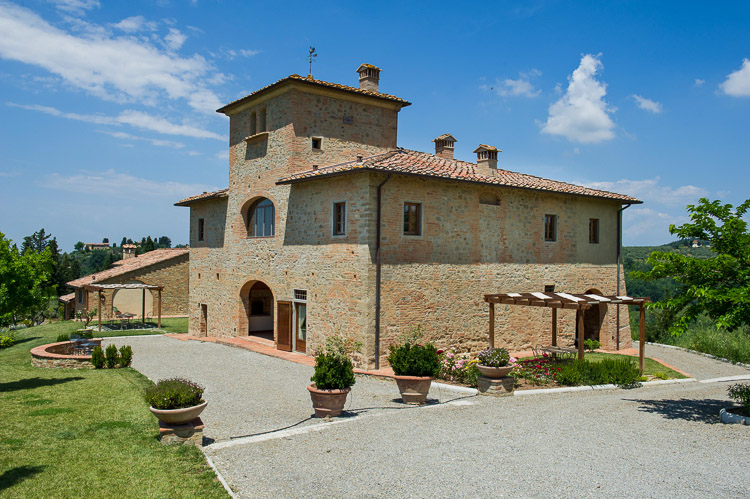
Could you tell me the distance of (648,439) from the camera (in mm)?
8672

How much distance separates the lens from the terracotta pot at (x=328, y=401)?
9.75m

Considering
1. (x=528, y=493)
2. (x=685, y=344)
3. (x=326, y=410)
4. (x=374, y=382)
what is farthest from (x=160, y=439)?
(x=685, y=344)

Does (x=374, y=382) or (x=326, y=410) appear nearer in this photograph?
(x=326, y=410)

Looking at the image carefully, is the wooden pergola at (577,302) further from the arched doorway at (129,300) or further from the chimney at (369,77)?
the arched doorway at (129,300)

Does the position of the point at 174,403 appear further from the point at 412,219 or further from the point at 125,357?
the point at 412,219

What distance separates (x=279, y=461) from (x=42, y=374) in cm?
1045

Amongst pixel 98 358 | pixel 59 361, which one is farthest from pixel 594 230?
pixel 59 361

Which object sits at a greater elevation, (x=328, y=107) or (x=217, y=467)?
(x=328, y=107)

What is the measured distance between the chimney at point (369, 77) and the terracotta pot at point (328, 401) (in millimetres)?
Result: 14126

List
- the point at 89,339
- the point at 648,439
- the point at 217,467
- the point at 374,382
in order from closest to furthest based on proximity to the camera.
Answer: the point at 217,467, the point at 648,439, the point at 374,382, the point at 89,339

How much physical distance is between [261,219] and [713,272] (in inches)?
616

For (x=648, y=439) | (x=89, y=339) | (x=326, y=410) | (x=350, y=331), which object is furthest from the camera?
(x=89, y=339)

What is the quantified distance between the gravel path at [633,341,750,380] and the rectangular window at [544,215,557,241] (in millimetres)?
6845

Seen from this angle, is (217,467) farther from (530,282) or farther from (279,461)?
(530,282)
